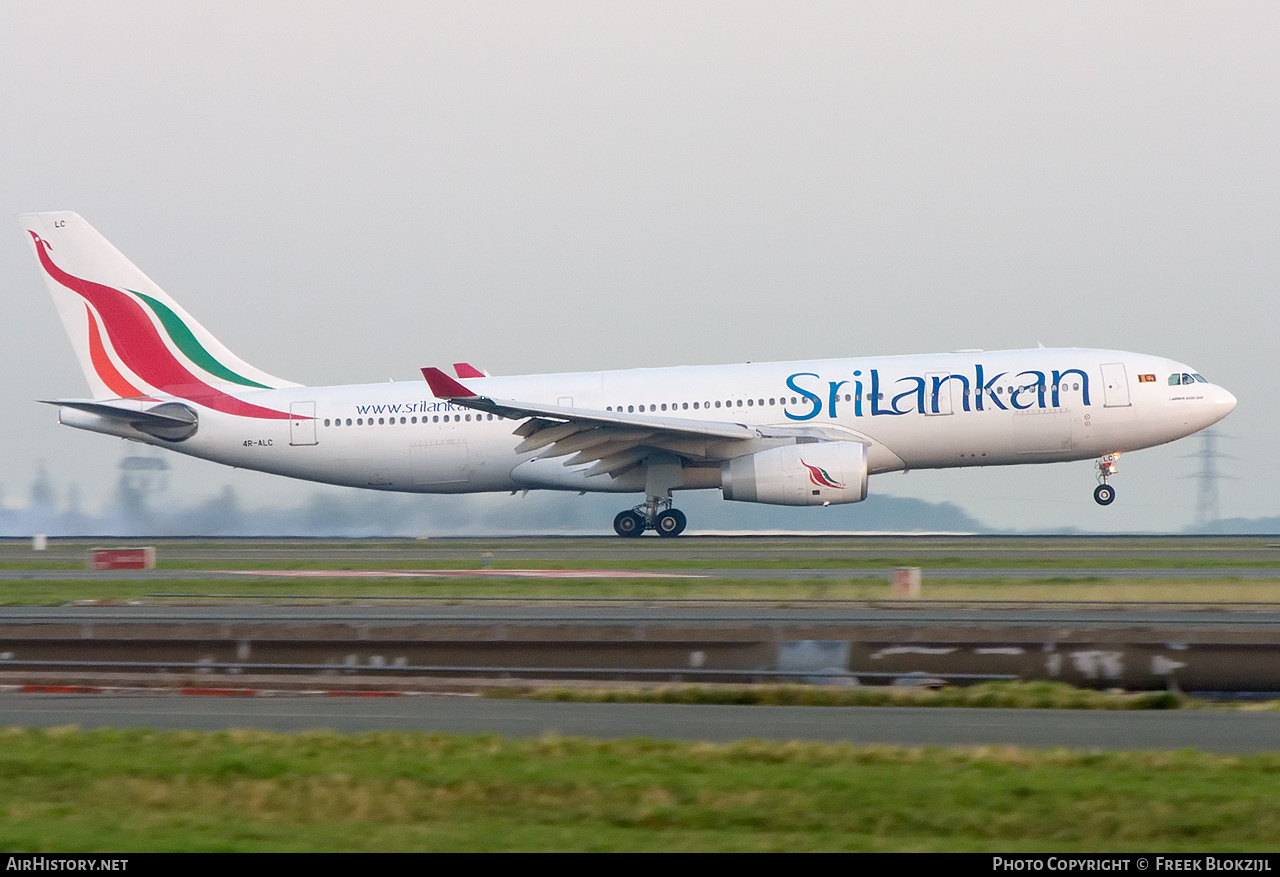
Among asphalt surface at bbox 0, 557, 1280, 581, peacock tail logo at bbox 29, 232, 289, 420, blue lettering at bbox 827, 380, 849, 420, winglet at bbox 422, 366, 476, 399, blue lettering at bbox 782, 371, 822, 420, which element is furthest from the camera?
peacock tail logo at bbox 29, 232, 289, 420

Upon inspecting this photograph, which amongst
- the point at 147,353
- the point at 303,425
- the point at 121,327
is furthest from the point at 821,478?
the point at 121,327

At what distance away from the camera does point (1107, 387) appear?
31375mm

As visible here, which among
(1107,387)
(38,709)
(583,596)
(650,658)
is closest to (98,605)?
(583,596)

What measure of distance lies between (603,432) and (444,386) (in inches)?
147

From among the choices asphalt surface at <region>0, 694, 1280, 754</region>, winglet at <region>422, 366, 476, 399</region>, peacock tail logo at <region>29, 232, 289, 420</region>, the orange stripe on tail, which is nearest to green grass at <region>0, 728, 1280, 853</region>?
asphalt surface at <region>0, 694, 1280, 754</region>

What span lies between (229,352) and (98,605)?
17.0 metres

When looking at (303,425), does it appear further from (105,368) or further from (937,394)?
(937,394)

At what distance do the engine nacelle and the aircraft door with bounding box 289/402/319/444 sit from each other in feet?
34.2

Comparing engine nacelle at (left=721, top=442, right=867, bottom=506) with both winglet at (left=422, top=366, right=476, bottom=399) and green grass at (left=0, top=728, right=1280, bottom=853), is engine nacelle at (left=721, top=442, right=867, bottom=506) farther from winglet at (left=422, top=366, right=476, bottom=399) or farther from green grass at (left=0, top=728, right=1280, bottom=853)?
green grass at (left=0, top=728, right=1280, bottom=853)

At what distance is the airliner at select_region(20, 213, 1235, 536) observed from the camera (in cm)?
3139

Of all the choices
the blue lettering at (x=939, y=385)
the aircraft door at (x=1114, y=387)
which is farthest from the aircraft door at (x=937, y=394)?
the aircraft door at (x=1114, y=387)

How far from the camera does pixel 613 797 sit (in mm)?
8008
